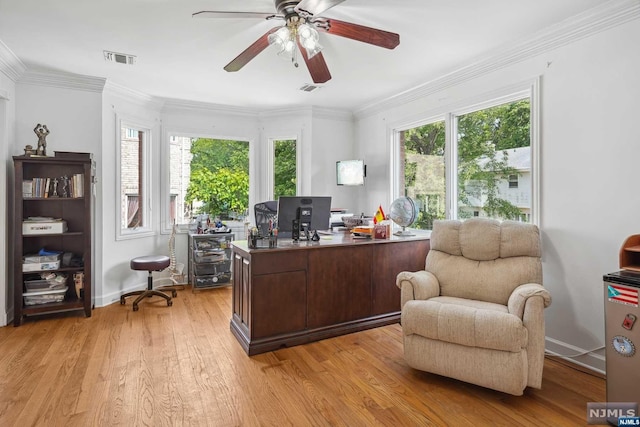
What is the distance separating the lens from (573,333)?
2.75 metres

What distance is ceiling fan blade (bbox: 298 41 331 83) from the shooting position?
2614 mm

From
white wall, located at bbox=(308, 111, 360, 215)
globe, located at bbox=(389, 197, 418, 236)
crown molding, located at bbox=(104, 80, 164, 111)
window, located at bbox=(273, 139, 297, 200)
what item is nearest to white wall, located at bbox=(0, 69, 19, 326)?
crown molding, located at bbox=(104, 80, 164, 111)

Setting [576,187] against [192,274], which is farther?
[192,274]

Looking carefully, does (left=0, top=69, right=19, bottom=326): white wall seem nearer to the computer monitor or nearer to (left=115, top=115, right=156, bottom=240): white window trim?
(left=115, top=115, right=156, bottom=240): white window trim

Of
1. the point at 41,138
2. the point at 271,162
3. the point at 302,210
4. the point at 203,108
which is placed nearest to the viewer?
the point at 302,210

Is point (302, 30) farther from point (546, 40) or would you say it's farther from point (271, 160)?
point (271, 160)

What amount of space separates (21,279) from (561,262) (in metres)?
4.91

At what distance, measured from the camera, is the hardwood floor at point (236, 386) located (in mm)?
2057

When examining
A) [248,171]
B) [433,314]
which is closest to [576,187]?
[433,314]

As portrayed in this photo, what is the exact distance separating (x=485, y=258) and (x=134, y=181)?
432 cm

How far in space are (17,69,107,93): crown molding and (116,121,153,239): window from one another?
55 cm

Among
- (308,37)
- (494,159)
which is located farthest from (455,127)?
(308,37)

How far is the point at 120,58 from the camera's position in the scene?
3383 millimetres

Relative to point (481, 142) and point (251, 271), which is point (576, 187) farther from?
point (251, 271)
